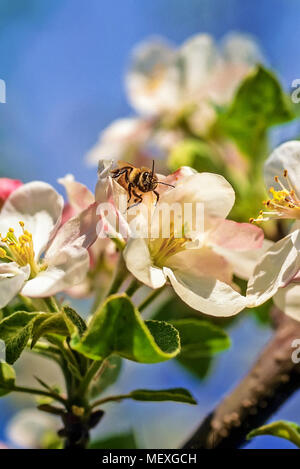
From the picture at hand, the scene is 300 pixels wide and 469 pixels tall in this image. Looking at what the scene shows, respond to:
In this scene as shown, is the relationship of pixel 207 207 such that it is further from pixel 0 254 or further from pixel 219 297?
pixel 0 254

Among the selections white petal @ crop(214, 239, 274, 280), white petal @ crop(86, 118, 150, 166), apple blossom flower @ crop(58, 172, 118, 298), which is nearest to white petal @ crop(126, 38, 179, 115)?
white petal @ crop(86, 118, 150, 166)

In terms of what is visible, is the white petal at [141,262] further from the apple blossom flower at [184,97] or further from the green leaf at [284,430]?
the apple blossom flower at [184,97]

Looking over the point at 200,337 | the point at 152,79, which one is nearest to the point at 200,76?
the point at 152,79

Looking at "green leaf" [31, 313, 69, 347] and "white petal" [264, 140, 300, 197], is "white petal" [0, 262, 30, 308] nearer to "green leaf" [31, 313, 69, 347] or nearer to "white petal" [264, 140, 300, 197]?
"green leaf" [31, 313, 69, 347]

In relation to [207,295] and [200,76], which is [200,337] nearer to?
[207,295]

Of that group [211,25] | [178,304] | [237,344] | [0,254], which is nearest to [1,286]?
[0,254]

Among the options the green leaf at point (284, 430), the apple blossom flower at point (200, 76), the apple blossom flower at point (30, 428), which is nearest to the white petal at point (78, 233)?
the green leaf at point (284, 430)

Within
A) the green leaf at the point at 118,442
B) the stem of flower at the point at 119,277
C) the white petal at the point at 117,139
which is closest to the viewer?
Answer: the stem of flower at the point at 119,277
